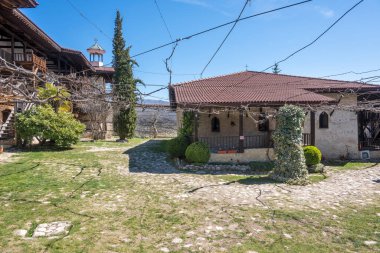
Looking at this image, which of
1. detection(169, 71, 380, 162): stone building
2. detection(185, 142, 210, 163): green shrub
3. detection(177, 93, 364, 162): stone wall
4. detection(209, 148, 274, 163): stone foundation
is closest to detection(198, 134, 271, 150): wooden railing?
detection(169, 71, 380, 162): stone building

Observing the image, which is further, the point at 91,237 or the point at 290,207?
the point at 290,207

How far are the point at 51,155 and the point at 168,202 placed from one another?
31.9 ft

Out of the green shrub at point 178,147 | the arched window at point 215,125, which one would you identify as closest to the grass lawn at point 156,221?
the green shrub at point 178,147

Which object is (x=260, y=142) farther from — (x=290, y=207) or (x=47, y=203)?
(x=47, y=203)

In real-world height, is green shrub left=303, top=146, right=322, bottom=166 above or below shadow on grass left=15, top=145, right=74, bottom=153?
below

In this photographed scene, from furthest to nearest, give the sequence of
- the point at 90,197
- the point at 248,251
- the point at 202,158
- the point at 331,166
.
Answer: the point at 331,166
the point at 202,158
the point at 90,197
the point at 248,251

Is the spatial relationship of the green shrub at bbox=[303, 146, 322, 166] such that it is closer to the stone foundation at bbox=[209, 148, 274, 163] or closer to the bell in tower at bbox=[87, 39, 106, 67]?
the stone foundation at bbox=[209, 148, 274, 163]

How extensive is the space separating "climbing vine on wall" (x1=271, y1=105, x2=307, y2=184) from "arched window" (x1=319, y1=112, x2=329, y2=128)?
21.6 ft

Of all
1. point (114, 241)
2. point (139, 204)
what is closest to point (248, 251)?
point (114, 241)

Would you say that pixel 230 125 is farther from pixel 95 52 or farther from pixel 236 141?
pixel 95 52

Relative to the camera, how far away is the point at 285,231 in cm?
521

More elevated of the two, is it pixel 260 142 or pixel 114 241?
pixel 260 142

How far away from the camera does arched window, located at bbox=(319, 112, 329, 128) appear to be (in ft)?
52.2

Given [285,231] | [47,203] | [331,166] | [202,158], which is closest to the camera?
[285,231]
